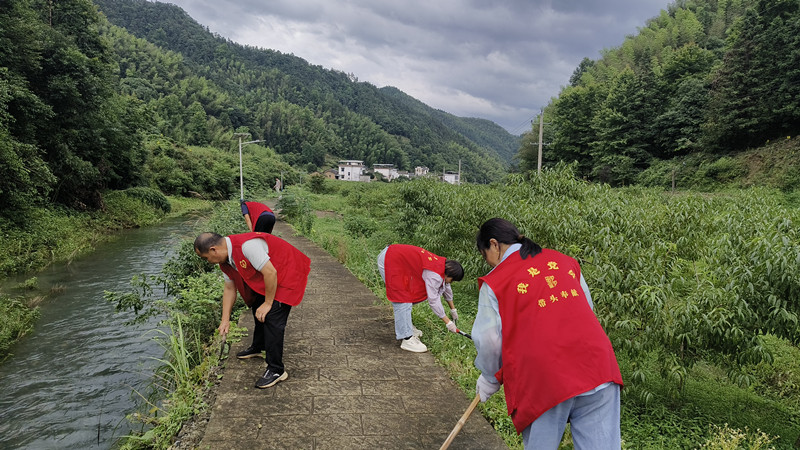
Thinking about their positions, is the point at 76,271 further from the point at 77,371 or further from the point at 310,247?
the point at 77,371

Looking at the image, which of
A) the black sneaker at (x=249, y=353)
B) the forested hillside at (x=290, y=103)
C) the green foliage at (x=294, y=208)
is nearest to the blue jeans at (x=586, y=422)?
the black sneaker at (x=249, y=353)

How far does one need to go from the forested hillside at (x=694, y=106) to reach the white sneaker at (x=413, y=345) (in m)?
23.9

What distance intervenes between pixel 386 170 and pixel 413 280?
9084 centimetres

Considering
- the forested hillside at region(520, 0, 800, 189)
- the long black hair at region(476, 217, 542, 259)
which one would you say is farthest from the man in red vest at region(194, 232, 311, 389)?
the forested hillside at region(520, 0, 800, 189)

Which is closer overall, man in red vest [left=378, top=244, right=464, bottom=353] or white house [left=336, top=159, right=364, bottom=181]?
man in red vest [left=378, top=244, right=464, bottom=353]

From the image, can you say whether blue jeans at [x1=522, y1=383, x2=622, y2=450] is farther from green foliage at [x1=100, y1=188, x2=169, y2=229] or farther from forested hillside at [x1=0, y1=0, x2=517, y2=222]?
green foliage at [x1=100, y1=188, x2=169, y2=229]

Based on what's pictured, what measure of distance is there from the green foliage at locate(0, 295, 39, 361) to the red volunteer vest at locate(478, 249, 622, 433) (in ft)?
24.0

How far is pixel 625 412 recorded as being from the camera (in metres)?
4.77

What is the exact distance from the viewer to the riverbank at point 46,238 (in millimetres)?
7254

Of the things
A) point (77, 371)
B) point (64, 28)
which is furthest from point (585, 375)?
point (64, 28)

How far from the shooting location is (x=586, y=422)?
6.64 ft

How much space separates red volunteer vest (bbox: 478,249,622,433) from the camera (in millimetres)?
1935

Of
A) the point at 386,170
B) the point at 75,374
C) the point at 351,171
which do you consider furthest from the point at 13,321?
the point at 386,170

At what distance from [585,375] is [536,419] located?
0.32 m
